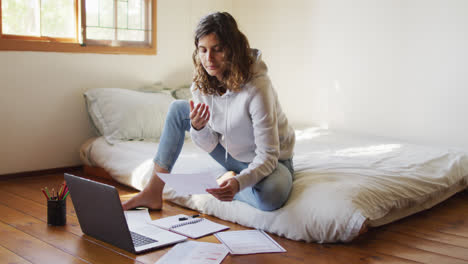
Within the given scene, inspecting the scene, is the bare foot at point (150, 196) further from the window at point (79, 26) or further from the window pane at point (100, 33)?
the window pane at point (100, 33)

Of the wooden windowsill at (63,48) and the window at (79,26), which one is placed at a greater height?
the window at (79,26)

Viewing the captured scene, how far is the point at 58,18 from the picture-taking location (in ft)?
10.6

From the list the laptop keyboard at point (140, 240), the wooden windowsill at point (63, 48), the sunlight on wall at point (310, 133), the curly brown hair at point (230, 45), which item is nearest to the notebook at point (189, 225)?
the laptop keyboard at point (140, 240)

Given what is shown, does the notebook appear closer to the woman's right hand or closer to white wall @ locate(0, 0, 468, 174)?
the woman's right hand

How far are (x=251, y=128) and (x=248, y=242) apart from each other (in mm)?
463

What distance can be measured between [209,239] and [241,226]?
21cm

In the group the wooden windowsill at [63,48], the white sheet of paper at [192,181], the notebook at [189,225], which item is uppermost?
the wooden windowsill at [63,48]

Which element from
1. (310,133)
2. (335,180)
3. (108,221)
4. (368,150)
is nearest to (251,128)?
(335,180)

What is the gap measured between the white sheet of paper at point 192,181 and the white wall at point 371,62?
6.51 feet

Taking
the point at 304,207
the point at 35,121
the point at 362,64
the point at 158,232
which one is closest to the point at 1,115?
the point at 35,121

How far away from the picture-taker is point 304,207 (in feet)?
6.62

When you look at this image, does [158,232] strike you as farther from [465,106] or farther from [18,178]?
[465,106]

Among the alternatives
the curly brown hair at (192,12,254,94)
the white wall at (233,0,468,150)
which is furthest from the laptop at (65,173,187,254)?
the white wall at (233,0,468,150)

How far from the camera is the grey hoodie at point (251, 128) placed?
6.47 ft
